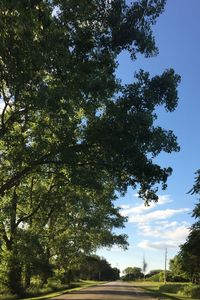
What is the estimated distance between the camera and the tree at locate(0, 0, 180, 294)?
18359mm

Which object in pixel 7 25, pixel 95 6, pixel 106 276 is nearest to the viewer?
pixel 7 25

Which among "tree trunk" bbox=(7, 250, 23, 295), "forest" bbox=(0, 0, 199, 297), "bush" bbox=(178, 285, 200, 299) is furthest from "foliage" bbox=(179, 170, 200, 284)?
"tree trunk" bbox=(7, 250, 23, 295)

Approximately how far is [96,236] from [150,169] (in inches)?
1706

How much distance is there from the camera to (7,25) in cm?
1864

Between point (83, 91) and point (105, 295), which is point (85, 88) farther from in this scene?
point (105, 295)

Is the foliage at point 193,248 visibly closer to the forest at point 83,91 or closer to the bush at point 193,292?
the bush at point 193,292

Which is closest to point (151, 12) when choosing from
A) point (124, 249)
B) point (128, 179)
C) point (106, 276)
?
point (128, 179)

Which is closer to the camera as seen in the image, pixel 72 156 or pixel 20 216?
pixel 72 156

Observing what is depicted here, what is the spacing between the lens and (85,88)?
2041 centimetres

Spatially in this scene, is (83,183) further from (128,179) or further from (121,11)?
(121,11)

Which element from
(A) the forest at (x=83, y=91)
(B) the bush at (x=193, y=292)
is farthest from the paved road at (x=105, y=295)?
(A) the forest at (x=83, y=91)

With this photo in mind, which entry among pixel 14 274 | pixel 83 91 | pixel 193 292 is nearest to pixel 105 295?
pixel 14 274

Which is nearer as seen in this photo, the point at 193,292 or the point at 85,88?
the point at 85,88

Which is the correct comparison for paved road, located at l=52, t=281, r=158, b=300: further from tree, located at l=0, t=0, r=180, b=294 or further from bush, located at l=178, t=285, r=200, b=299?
tree, located at l=0, t=0, r=180, b=294
